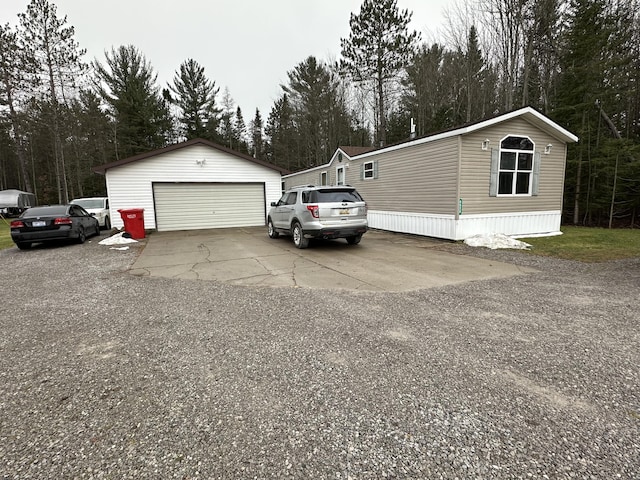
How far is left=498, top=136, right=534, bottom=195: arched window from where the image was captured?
35.7ft

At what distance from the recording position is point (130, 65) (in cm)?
2652

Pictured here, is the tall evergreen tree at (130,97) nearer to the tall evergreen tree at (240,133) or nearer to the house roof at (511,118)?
the tall evergreen tree at (240,133)

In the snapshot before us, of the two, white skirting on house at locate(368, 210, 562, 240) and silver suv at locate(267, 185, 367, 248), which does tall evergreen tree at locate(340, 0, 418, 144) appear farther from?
silver suv at locate(267, 185, 367, 248)

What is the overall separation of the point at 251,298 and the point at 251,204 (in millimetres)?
11957

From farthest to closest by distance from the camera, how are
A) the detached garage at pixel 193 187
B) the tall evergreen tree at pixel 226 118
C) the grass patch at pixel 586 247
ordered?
1. the tall evergreen tree at pixel 226 118
2. the detached garage at pixel 193 187
3. the grass patch at pixel 586 247

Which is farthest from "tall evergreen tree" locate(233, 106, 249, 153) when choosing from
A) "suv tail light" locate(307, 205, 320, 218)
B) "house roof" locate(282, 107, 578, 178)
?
"suv tail light" locate(307, 205, 320, 218)

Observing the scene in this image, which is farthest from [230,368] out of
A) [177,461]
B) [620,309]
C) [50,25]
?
[50,25]

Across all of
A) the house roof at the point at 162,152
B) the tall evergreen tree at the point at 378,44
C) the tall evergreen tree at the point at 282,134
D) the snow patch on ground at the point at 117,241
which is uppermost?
the tall evergreen tree at the point at 378,44

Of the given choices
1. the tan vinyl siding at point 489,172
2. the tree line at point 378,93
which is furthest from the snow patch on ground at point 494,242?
the tree line at point 378,93

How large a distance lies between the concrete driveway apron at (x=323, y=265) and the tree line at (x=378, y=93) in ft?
29.4

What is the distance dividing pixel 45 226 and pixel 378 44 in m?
22.0

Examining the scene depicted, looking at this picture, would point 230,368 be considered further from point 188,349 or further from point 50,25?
point 50,25

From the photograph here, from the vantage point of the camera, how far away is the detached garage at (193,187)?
14023 millimetres

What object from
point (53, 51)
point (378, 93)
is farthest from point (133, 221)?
point (378, 93)
